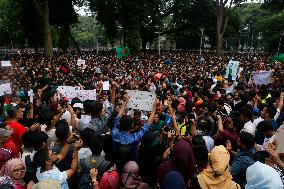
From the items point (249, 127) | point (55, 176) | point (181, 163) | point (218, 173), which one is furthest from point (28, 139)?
point (249, 127)

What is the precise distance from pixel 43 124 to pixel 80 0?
3822cm

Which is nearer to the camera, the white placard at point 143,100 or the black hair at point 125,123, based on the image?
the black hair at point 125,123

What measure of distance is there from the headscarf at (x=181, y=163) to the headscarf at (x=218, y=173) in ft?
→ 0.93

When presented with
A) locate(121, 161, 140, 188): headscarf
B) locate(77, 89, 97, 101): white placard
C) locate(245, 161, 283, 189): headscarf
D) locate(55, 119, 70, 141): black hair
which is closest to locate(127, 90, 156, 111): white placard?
locate(55, 119, 70, 141): black hair

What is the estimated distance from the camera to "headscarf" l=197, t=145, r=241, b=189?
3.22 m

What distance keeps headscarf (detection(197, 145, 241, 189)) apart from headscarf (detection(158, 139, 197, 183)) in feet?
0.93

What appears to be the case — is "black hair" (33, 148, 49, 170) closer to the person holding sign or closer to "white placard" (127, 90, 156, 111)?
the person holding sign

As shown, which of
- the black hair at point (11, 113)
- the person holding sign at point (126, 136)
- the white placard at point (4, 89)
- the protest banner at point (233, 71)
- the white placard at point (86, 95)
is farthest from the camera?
the protest banner at point (233, 71)

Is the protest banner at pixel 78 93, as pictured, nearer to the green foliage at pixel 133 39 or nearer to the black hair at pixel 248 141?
the black hair at pixel 248 141

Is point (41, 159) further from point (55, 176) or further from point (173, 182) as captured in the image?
point (173, 182)

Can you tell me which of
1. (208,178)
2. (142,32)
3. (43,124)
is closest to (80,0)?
(142,32)

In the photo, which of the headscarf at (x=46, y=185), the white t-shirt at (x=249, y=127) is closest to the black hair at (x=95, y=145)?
the headscarf at (x=46, y=185)

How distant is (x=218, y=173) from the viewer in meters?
3.24

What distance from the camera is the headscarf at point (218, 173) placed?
322 centimetres
